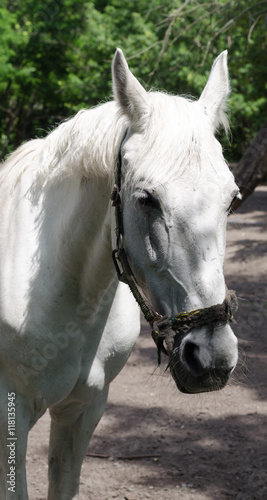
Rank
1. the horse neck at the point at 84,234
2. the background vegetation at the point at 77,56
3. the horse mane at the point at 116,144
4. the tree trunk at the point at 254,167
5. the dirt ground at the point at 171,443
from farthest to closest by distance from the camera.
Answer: the background vegetation at the point at 77,56, the tree trunk at the point at 254,167, the dirt ground at the point at 171,443, the horse neck at the point at 84,234, the horse mane at the point at 116,144

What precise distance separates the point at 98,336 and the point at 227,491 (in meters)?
1.68

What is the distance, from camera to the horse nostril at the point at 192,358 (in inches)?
67.8

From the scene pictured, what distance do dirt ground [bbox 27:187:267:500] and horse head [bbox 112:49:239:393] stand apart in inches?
30.9

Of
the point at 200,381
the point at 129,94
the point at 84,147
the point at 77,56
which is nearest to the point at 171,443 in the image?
the point at 200,381

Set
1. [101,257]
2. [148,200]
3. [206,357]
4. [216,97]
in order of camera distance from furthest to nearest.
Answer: [101,257] < [216,97] < [148,200] < [206,357]

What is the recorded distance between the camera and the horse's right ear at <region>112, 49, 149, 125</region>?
192cm

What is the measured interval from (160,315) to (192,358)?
0.59ft

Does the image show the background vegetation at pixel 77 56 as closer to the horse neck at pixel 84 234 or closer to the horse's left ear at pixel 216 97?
the horse's left ear at pixel 216 97

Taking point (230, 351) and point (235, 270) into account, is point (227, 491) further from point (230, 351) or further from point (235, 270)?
point (235, 270)

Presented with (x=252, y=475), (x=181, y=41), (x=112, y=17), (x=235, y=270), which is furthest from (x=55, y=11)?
(x=252, y=475)

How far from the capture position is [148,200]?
5.92ft

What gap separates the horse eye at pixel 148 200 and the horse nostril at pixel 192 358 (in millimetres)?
457

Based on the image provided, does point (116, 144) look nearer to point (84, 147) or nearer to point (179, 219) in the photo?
point (84, 147)

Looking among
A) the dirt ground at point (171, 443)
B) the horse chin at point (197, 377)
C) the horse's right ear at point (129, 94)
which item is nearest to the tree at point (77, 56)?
the dirt ground at point (171, 443)
